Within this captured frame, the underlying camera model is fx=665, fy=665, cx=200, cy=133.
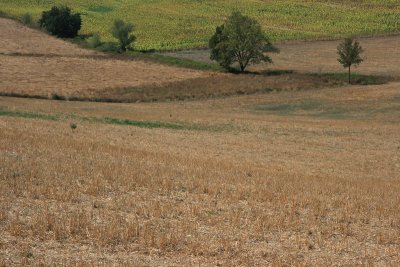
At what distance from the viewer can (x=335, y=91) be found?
62812mm

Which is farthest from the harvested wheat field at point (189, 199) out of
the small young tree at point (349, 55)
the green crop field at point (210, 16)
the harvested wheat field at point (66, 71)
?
the green crop field at point (210, 16)

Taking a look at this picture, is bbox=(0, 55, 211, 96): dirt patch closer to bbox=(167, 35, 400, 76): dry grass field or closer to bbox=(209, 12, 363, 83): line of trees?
bbox=(209, 12, 363, 83): line of trees

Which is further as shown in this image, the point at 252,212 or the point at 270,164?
the point at 270,164

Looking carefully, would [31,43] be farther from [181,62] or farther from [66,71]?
[181,62]

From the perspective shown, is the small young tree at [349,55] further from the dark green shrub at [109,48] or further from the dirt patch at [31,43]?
the dirt patch at [31,43]

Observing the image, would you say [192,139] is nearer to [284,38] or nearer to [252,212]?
[252,212]

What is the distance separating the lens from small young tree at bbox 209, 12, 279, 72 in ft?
246

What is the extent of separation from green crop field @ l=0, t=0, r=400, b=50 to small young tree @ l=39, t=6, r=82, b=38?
146 inches

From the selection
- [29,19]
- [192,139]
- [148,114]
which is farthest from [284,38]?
[192,139]

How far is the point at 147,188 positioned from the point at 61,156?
16.2 feet

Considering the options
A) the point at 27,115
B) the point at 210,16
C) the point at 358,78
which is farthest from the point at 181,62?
the point at 27,115

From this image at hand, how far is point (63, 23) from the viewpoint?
318 ft

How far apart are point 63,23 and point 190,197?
84628mm

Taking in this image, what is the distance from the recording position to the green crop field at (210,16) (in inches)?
3819
